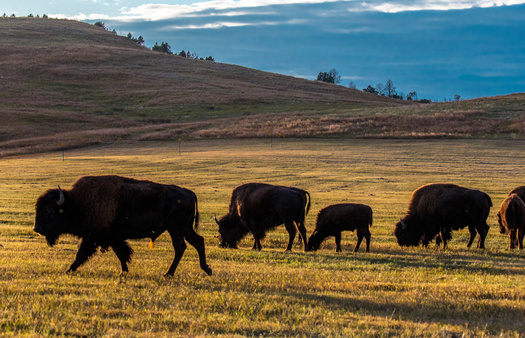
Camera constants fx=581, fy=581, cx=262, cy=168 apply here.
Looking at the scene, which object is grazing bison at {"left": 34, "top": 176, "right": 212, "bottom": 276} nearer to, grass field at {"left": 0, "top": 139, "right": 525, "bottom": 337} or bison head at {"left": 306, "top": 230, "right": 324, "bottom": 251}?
grass field at {"left": 0, "top": 139, "right": 525, "bottom": 337}

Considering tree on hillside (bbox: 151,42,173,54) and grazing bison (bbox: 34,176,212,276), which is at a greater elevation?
tree on hillside (bbox: 151,42,173,54)

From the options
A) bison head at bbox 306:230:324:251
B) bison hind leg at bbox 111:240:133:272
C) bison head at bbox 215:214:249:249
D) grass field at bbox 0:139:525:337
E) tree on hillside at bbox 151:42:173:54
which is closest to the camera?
grass field at bbox 0:139:525:337

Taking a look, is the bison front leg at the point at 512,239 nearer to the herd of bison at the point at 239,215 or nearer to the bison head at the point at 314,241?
the herd of bison at the point at 239,215

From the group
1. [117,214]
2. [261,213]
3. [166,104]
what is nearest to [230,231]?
[261,213]

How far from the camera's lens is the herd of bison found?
1041 cm

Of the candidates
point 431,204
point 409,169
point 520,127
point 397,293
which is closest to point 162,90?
point 520,127

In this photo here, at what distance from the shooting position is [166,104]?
99062 millimetres

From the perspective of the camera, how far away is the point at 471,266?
12375 mm

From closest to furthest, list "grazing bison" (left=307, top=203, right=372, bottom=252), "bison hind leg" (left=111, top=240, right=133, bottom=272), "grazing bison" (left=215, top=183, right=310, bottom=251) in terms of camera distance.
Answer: "bison hind leg" (left=111, top=240, right=133, bottom=272)
"grazing bison" (left=215, top=183, right=310, bottom=251)
"grazing bison" (left=307, top=203, right=372, bottom=252)

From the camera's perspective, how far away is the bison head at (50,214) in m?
10.4

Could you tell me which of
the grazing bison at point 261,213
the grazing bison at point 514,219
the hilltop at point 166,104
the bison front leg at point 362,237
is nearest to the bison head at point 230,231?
the grazing bison at point 261,213

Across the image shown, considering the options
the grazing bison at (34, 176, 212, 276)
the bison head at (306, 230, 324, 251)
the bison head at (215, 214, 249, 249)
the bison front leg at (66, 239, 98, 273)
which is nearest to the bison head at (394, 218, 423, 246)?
the bison head at (306, 230, 324, 251)

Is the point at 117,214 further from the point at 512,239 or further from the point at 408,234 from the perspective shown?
the point at 512,239

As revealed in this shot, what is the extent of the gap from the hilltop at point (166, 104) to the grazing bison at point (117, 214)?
50108 millimetres
